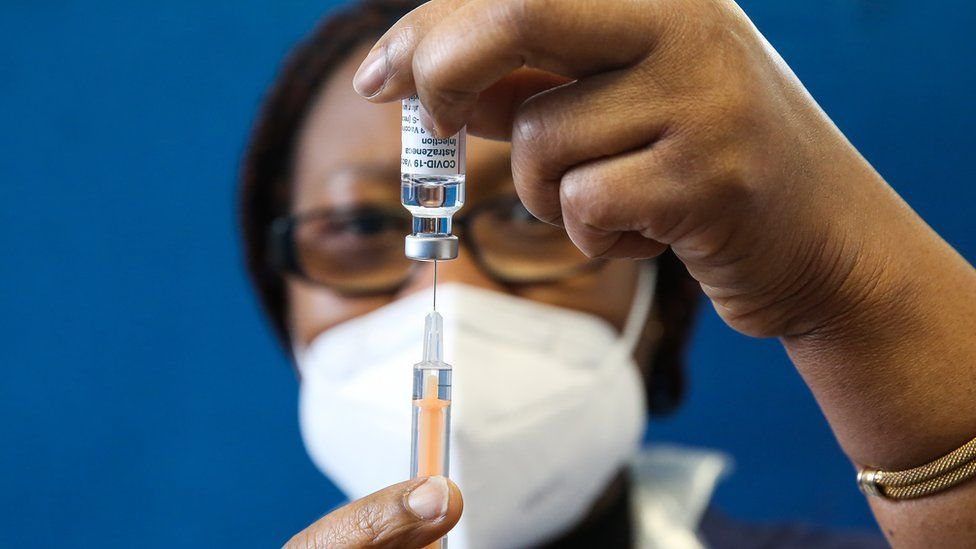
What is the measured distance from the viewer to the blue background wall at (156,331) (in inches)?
66.7

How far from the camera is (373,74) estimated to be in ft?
2.30

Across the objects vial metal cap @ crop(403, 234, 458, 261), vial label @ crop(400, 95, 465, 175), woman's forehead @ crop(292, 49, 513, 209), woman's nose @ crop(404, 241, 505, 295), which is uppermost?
woman's forehead @ crop(292, 49, 513, 209)

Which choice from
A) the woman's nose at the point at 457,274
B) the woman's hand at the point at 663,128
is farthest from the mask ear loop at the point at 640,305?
the woman's hand at the point at 663,128

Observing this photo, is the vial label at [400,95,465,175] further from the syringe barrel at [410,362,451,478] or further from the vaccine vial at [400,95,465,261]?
the syringe barrel at [410,362,451,478]

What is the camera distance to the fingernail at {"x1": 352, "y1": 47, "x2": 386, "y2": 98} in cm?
70

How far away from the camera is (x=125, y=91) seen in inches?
66.9

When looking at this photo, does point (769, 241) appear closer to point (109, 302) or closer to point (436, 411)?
point (436, 411)

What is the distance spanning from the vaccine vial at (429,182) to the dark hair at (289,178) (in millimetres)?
959

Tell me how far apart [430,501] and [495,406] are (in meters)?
0.69

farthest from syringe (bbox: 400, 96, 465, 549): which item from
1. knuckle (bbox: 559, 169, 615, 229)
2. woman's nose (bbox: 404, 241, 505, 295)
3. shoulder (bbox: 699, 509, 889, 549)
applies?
shoulder (bbox: 699, 509, 889, 549)

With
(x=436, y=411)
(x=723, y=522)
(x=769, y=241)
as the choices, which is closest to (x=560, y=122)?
(x=769, y=241)

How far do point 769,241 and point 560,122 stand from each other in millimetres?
194

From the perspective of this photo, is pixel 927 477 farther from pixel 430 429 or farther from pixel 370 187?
pixel 370 187

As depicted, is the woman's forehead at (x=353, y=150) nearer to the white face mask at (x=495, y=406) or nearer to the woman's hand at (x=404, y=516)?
the white face mask at (x=495, y=406)
